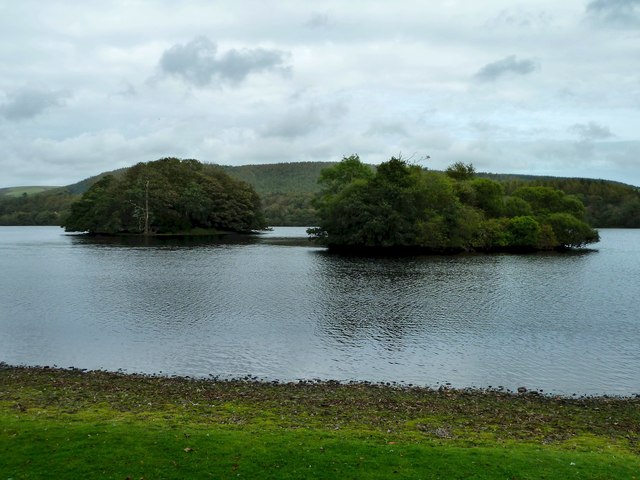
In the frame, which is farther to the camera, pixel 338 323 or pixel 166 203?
pixel 166 203

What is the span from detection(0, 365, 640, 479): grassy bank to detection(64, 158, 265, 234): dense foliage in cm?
13595

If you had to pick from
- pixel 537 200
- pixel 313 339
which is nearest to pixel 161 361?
pixel 313 339

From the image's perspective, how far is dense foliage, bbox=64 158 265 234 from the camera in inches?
6161

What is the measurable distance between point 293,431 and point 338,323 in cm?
2306

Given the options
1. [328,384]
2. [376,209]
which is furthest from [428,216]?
[328,384]

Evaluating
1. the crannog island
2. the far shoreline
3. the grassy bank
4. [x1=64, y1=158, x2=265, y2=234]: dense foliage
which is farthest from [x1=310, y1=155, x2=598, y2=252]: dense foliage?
the grassy bank

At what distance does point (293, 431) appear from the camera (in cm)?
1548

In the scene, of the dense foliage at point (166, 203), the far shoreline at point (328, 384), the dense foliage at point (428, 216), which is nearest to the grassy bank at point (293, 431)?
the far shoreline at point (328, 384)

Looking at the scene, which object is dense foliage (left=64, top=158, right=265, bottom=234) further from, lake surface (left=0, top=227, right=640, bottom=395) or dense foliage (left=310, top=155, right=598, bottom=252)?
lake surface (left=0, top=227, right=640, bottom=395)

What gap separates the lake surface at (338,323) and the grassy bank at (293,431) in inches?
138

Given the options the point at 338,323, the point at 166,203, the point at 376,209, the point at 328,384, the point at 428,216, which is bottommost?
the point at 328,384

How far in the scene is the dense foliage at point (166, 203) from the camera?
156 m

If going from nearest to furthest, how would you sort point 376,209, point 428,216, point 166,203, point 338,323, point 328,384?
point 328,384, point 338,323, point 376,209, point 428,216, point 166,203

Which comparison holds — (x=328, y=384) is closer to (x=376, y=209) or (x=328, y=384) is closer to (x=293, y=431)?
(x=293, y=431)
